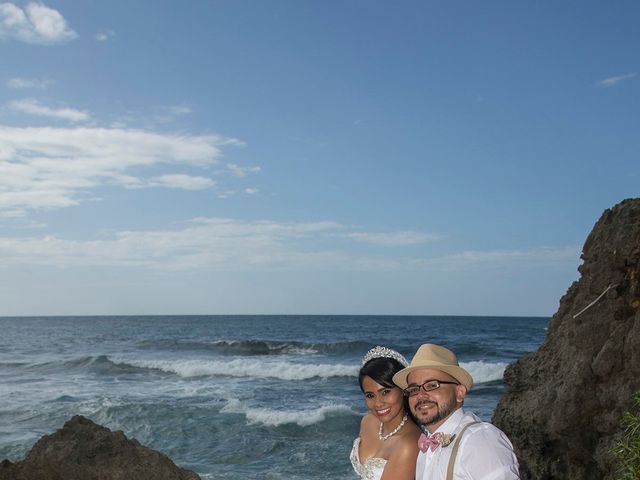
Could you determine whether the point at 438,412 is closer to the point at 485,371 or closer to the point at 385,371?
the point at 385,371

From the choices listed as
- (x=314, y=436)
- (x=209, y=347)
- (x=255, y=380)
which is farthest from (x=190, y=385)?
(x=209, y=347)

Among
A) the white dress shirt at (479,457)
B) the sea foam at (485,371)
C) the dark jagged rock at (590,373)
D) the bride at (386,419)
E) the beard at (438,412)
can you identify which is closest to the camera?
the white dress shirt at (479,457)

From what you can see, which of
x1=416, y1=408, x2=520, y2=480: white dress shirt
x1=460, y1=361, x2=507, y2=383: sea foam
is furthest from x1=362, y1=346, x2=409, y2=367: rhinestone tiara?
x1=460, y1=361, x2=507, y2=383: sea foam

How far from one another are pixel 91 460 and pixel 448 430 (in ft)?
12.9

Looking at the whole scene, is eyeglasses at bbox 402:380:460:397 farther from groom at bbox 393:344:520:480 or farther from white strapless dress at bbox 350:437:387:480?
white strapless dress at bbox 350:437:387:480

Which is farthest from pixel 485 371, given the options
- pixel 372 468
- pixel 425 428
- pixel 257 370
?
pixel 425 428

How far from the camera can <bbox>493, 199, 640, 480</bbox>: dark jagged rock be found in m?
4.64

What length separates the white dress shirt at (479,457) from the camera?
242cm

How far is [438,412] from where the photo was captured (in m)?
2.79

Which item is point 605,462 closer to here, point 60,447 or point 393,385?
point 393,385

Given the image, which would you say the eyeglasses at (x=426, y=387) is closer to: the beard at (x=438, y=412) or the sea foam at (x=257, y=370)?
the beard at (x=438, y=412)

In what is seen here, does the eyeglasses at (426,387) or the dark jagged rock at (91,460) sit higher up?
the eyeglasses at (426,387)

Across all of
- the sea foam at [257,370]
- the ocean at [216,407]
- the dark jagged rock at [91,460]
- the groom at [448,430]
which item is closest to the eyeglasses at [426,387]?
the groom at [448,430]

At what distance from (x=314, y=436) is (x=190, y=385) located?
31.0ft
